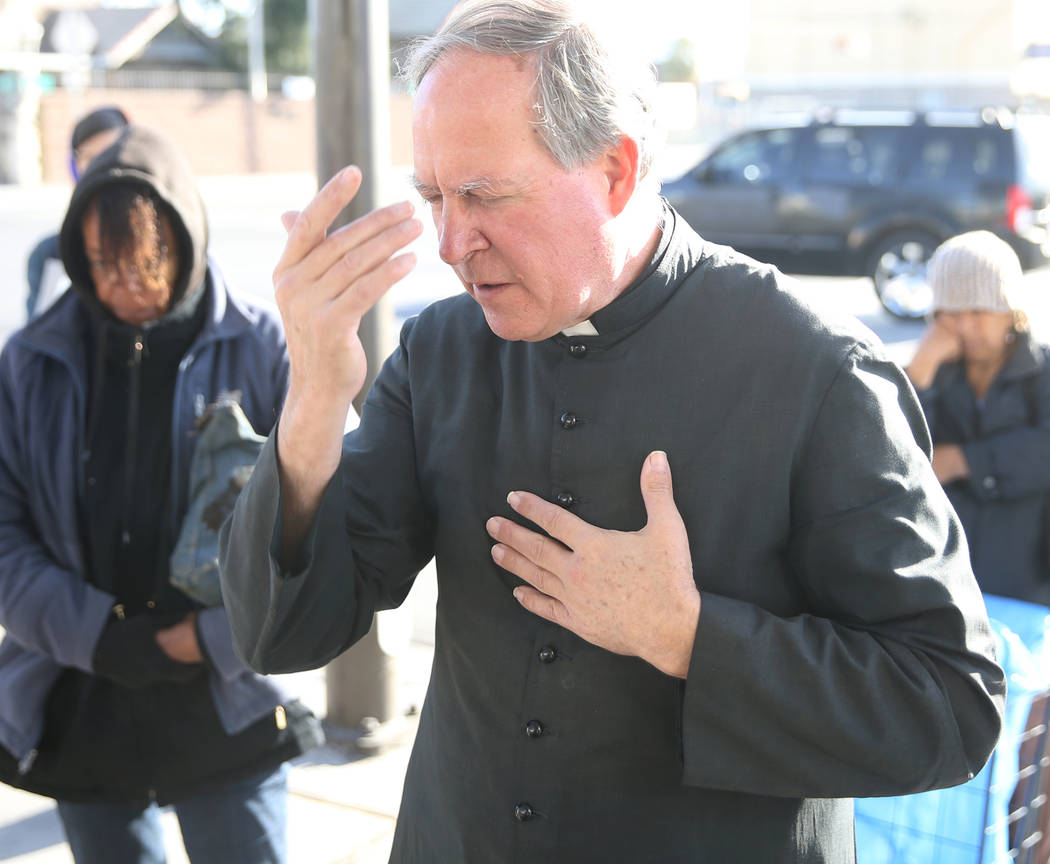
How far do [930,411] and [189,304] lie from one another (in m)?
2.40

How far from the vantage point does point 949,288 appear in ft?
12.9

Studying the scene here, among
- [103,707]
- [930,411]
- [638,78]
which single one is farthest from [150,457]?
[930,411]

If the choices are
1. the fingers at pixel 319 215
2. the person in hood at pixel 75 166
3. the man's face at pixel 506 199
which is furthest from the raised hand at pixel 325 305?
the person in hood at pixel 75 166

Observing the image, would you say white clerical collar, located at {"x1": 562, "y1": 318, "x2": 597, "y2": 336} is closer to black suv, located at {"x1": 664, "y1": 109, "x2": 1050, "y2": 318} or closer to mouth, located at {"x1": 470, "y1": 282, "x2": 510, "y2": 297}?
mouth, located at {"x1": 470, "y1": 282, "x2": 510, "y2": 297}

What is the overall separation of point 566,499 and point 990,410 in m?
2.56

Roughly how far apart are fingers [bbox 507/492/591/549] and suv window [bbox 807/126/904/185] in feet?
41.9

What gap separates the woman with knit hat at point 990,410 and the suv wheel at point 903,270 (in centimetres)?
965

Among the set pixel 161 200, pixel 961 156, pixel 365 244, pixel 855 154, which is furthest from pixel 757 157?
pixel 365 244

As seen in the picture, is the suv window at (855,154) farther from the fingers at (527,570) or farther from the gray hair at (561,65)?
the fingers at (527,570)

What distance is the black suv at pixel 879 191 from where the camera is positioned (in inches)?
510

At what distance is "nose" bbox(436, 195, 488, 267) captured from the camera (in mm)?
1542

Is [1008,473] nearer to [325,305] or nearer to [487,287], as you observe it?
[487,287]

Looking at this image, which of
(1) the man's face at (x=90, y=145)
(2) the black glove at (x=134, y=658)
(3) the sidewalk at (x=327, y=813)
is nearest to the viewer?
(2) the black glove at (x=134, y=658)

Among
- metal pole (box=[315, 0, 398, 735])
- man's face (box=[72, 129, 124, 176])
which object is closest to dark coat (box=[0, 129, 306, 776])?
metal pole (box=[315, 0, 398, 735])
